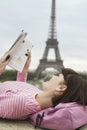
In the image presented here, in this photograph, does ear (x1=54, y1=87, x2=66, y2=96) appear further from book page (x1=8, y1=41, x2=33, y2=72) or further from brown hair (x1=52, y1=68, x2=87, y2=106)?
book page (x1=8, y1=41, x2=33, y2=72)

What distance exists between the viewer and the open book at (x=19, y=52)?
3.79 metres

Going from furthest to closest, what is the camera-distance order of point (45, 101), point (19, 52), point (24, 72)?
1. point (24, 72)
2. point (19, 52)
3. point (45, 101)

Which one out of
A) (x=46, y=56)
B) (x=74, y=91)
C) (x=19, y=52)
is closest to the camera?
(x=74, y=91)

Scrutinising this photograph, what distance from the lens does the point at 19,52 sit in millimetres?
3910

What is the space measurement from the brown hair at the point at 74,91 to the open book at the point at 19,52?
0.53 meters

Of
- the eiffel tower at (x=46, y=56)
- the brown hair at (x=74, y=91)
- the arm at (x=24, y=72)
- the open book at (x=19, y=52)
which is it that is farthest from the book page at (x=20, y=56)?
the eiffel tower at (x=46, y=56)

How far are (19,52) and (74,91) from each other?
0.72m

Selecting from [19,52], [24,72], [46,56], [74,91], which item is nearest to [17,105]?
[74,91]

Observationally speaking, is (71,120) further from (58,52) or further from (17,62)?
(58,52)

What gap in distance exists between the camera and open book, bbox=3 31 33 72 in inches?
149

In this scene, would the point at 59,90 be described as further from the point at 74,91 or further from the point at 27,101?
the point at 27,101

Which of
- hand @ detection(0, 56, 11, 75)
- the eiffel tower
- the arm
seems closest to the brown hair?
hand @ detection(0, 56, 11, 75)

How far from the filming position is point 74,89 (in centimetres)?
346

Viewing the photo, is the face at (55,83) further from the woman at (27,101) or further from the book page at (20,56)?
the book page at (20,56)
